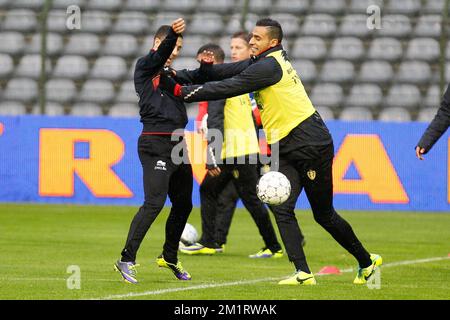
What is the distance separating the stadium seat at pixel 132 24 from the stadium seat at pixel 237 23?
5.85 feet

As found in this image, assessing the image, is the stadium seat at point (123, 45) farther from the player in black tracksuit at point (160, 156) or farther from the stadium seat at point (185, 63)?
the player in black tracksuit at point (160, 156)

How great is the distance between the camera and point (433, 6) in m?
24.4

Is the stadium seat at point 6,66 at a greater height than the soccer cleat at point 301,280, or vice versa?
the stadium seat at point 6,66

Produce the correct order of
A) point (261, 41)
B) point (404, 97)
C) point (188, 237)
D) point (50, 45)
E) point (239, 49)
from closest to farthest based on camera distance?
1. point (261, 41)
2. point (239, 49)
3. point (188, 237)
4. point (404, 97)
5. point (50, 45)

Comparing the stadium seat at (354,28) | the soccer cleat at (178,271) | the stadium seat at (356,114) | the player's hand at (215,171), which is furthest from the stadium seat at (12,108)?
the soccer cleat at (178,271)

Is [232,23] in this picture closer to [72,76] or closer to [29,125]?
[72,76]

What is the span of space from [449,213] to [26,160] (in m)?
7.99

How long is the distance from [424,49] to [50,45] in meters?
8.00

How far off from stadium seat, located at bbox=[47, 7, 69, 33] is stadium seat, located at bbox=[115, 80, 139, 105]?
202 cm

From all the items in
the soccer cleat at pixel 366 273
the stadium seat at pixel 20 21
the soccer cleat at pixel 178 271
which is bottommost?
the soccer cleat at pixel 178 271

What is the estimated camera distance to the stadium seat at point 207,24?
24.5 m

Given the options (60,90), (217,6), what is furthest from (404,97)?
(60,90)

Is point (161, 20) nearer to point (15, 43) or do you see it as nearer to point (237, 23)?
point (237, 23)

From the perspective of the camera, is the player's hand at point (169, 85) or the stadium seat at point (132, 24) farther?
the stadium seat at point (132, 24)
